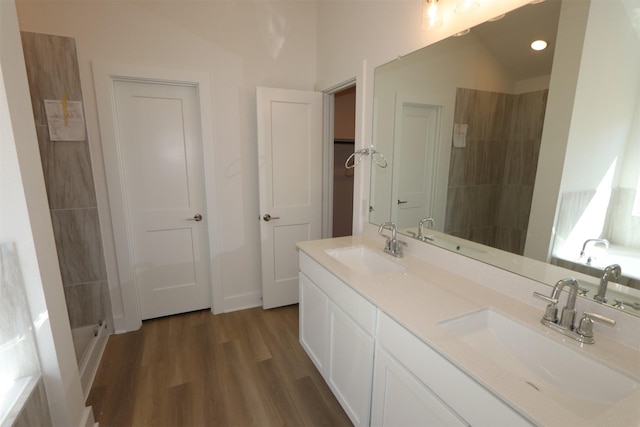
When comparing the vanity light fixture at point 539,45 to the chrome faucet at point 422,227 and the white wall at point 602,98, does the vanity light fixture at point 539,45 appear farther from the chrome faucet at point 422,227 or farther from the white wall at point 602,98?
the chrome faucet at point 422,227

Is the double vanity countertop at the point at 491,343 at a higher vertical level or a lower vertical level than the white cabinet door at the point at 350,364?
higher

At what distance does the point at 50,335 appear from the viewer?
4.11 feet

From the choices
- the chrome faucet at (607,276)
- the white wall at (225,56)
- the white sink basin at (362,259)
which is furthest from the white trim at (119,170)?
the chrome faucet at (607,276)

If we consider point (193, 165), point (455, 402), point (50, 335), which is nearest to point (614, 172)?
point (455, 402)

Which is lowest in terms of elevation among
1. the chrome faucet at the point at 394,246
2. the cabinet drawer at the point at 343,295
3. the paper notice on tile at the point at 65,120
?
the cabinet drawer at the point at 343,295

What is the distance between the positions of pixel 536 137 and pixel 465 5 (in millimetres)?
722

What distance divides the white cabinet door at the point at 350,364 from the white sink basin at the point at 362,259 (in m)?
0.37

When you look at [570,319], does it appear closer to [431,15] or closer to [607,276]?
[607,276]

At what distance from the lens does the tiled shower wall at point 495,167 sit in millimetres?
1226

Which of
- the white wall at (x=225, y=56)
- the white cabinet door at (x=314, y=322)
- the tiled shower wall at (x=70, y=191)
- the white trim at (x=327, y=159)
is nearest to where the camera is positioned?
the white cabinet door at (x=314, y=322)

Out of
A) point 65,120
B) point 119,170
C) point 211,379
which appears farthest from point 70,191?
point 211,379

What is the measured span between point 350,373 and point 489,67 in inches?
64.1

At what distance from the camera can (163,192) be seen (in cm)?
248

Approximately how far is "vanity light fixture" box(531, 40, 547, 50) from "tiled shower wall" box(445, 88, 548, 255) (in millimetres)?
173
